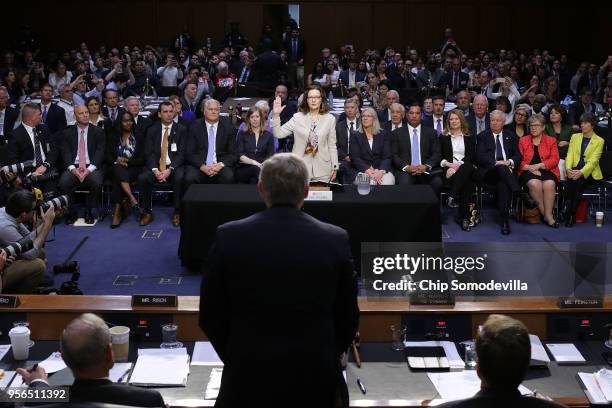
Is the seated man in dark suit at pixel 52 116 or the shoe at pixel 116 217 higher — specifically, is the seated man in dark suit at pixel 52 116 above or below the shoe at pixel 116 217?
above

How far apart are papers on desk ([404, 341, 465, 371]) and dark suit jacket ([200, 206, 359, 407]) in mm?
1154

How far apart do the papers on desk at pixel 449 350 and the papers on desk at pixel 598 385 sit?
1.64 ft

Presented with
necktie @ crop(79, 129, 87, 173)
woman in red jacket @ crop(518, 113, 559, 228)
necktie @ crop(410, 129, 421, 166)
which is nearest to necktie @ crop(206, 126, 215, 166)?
necktie @ crop(79, 129, 87, 173)

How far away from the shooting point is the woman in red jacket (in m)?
8.66

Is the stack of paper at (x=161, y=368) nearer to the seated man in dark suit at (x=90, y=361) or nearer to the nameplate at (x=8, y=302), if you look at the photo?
the nameplate at (x=8, y=302)

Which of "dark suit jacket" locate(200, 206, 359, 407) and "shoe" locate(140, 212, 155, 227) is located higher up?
"dark suit jacket" locate(200, 206, 359, 407)

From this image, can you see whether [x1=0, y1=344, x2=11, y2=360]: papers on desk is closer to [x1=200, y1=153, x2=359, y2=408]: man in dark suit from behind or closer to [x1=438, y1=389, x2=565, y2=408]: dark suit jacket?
[x1=200, y1=153, x2=359, y2=408]: man in dark suit from behind

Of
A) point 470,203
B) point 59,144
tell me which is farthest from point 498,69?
point 59,144

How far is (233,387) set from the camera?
2619 mm

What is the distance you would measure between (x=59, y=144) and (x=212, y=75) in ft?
20.2

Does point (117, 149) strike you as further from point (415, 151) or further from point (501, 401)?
point (501, 401)

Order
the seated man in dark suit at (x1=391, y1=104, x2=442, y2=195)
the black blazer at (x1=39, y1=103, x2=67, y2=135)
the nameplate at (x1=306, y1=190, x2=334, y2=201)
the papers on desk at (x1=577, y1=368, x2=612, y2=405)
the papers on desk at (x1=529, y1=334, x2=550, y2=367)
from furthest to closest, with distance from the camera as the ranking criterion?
1. the black blazer at (x1=39, y1=103, x2=67, y2=135)
2. the seated man in dark suit at (x1=391, y1=104, x2=442, y2=195)
3. the nameplate at (x1=306, y1=190, x2=334, y2=201)
4. the papers on desk at (x1=529, y1=334, x2=550, y2=367)
5. the papers on desk at (x1=577, y1=368, x2=612, y2=405)

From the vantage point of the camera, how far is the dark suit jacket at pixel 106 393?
2576 mm

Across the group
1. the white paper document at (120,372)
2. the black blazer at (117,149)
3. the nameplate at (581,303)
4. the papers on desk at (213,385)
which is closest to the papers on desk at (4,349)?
the white paper document at (120,372)
